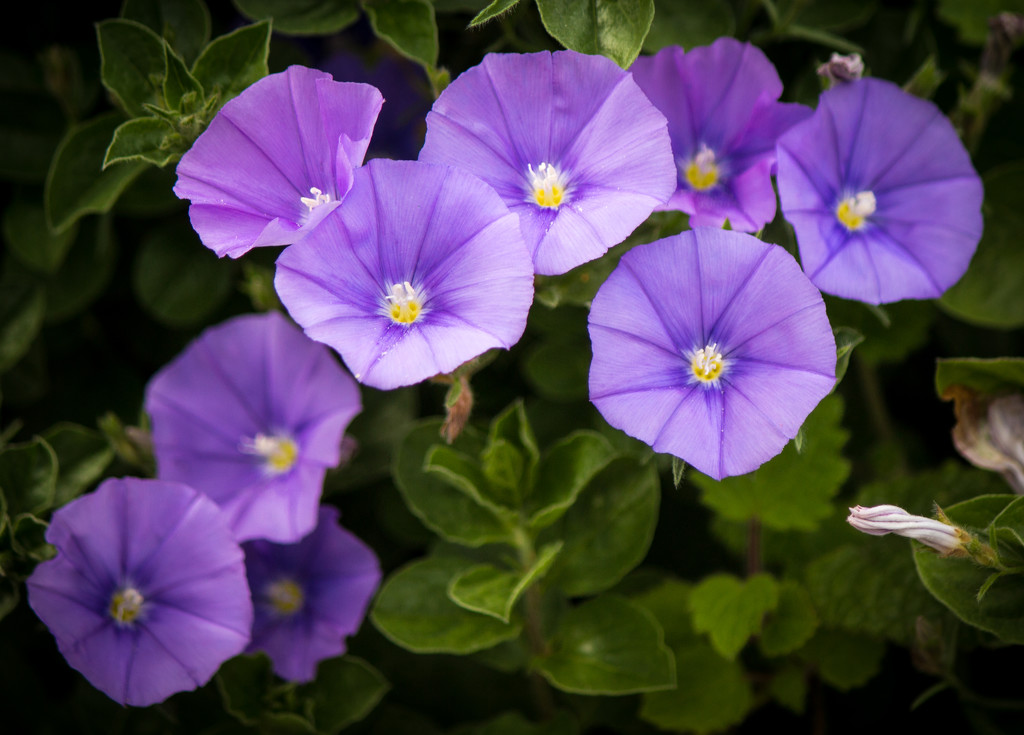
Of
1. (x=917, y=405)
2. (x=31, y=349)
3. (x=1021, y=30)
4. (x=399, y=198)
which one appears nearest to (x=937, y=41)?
(x=1021, y=30)

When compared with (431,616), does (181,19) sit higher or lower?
higher

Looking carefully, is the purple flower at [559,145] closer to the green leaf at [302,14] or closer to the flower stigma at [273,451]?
the green leaf at [302,14]

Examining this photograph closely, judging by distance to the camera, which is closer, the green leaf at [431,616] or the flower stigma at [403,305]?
the flower stigma at [403,305]

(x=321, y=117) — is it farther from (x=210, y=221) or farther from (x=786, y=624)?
(x=786, y=624)

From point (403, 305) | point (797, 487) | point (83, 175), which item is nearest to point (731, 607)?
point (797, 487)

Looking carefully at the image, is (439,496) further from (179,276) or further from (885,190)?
(885,190)

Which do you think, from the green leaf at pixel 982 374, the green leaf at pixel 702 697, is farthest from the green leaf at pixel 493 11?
the green leaf at pixel 702 697
